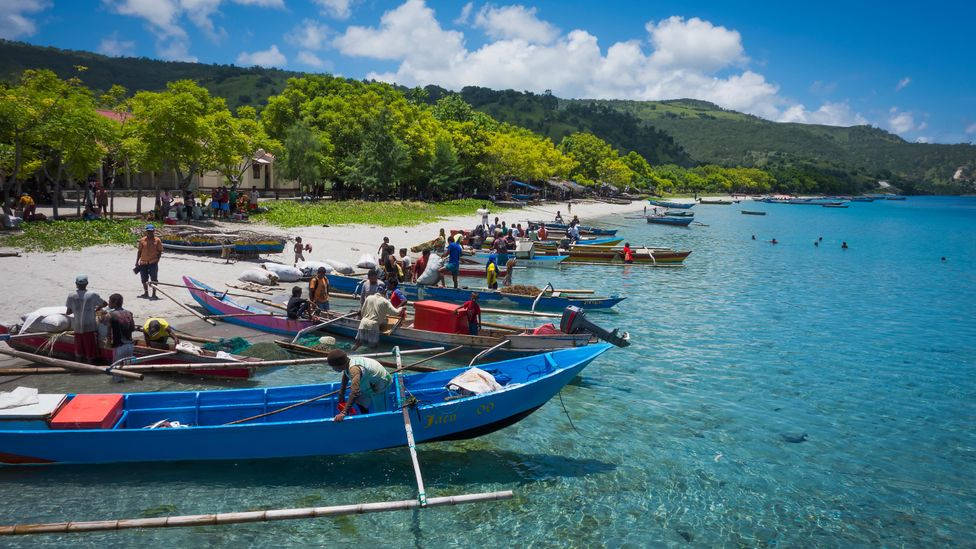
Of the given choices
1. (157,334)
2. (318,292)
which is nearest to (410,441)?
(157,334)

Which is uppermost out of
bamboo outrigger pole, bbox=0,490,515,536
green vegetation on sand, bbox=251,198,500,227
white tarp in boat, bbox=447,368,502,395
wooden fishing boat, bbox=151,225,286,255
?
green vegetation on sand, bbox=251,198,500,227

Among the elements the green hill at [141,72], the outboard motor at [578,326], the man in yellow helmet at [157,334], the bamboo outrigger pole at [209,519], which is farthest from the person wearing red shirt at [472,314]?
the green hill at [141,72]

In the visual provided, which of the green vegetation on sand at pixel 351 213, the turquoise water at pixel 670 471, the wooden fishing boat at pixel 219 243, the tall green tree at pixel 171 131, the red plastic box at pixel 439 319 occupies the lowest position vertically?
the turquoise water at pixel 670 471

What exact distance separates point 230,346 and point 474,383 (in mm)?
6947

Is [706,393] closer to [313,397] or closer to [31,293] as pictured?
[313,397]

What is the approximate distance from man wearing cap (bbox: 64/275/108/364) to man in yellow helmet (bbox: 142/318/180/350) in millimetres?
945

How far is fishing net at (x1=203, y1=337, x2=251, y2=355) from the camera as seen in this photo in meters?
13.5

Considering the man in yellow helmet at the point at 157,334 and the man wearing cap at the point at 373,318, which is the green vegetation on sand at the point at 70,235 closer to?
the man in yellow helmet at the point at 157,334

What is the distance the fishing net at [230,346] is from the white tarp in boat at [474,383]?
624 centimetres

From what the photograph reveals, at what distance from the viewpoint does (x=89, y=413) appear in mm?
9109

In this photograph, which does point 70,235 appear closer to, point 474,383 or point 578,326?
point 578,326

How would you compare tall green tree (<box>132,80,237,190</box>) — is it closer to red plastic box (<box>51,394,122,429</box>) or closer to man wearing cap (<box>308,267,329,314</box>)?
man wearing cap (<box>308,267,329,314</box>)

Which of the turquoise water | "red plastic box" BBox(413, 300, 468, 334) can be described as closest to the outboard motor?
the turquoise water

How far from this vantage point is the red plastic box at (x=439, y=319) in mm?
14539
